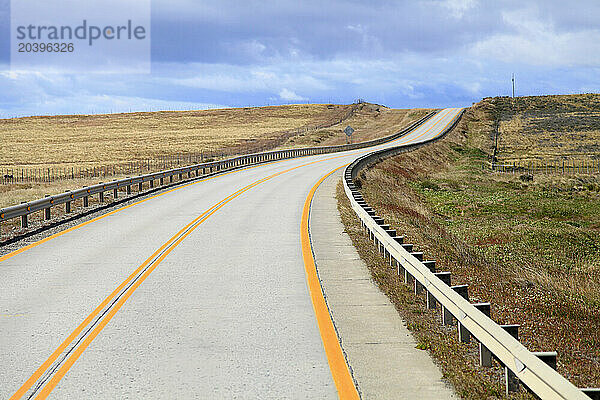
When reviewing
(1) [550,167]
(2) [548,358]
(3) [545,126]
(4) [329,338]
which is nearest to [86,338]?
(4) [329,338]

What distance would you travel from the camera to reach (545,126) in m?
86.2

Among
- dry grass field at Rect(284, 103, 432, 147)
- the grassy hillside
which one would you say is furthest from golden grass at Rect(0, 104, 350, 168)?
the grassy hillside

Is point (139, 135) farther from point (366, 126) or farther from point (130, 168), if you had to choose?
point (130, 168)

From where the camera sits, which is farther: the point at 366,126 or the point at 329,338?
the point at 366,126

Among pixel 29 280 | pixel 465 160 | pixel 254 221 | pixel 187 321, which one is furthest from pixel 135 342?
pixel 465 160

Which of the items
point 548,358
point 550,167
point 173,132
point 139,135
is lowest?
point 548,358

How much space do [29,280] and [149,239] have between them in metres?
4.17

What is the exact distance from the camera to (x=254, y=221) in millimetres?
17188

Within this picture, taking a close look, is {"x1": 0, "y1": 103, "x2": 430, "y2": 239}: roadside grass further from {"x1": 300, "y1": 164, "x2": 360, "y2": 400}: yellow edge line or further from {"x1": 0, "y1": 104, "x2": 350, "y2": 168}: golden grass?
{"x1": 300, "y1": 164, "x2": 360, "y2": 400}: yellow edge line

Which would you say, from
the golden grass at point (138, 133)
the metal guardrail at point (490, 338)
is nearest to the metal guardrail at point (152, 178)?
the metal guardrail at point (490, 338)

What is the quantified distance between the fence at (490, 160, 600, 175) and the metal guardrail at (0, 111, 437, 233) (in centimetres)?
1618

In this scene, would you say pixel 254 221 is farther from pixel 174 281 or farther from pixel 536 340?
pixel 536 340

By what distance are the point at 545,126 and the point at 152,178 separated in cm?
7228

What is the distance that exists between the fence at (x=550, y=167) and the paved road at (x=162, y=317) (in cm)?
3653
